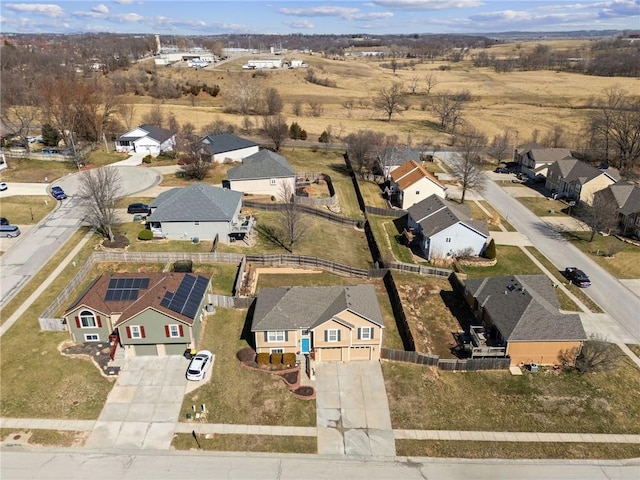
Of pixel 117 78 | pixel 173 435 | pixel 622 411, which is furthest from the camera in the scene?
pixel 117 78

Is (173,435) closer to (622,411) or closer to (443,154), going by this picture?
(622,411)

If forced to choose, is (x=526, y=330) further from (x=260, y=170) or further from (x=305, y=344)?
(x=260, y=170)

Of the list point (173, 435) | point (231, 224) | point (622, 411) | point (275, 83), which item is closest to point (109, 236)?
point (231, 224)

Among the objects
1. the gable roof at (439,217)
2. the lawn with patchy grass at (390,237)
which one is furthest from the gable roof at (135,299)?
the gable roof at (439,217)

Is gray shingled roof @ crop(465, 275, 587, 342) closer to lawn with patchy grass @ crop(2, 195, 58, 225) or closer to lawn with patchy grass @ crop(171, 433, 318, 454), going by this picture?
lawn with patchy grass @ crop(171, 433, 318, 454)

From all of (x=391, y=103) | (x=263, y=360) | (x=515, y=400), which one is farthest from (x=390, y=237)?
(x=391, y=103)

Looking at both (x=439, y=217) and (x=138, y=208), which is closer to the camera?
(x=439, y=217)

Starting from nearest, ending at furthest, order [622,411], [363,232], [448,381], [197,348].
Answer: [622,411] → [448,381] → [197,348] → [363,232]
